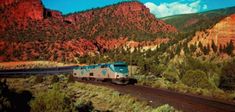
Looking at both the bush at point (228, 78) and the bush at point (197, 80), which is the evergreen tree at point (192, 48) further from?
the bush at point (197, 80)

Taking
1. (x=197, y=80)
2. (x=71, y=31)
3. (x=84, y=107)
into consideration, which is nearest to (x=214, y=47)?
(x=197, y=80)

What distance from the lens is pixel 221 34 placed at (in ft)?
292

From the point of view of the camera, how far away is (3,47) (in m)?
113

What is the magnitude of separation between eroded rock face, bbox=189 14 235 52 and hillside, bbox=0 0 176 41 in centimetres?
5434

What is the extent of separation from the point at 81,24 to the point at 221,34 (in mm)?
93268

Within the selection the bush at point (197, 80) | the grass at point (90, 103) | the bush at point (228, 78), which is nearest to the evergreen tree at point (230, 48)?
the bush at point (228, 78)

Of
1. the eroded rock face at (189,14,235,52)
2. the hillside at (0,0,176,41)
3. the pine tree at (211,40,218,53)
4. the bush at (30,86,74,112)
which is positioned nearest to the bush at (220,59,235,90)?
the bush at (30,86,74,112)

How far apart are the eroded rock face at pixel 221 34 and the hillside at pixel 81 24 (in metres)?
54.3

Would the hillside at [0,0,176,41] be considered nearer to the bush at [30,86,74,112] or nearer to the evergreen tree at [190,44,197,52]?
the evergreen tree at [190,44,197,52]

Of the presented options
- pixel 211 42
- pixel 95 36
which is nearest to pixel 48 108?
pixel 211 42

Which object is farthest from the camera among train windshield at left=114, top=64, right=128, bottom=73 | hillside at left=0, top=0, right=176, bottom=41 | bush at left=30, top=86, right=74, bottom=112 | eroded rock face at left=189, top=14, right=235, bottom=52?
hillside at left=0, top=0, right=176, bottom=41

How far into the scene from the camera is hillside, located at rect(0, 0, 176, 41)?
132750 millimetres

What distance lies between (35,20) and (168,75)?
119 metres

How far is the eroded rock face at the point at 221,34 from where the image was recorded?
87.6 meters
